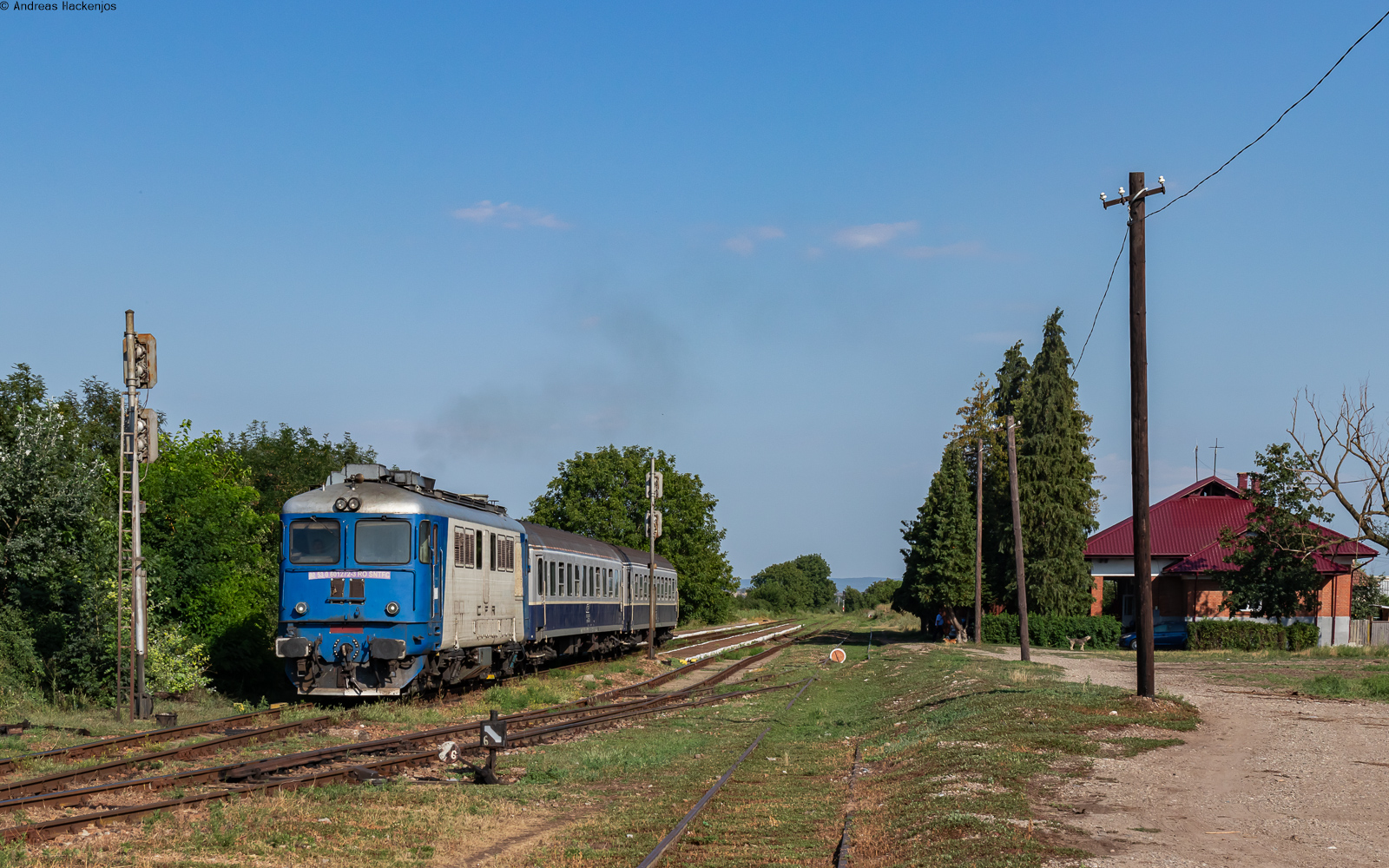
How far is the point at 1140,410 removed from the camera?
744 inches

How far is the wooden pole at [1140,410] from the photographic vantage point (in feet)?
61.8

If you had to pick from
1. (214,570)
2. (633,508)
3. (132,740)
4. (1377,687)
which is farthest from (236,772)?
(633,508)

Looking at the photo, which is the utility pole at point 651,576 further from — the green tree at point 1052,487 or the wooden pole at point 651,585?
the green tree at point 1052,487

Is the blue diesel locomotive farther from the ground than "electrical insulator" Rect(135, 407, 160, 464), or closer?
closer

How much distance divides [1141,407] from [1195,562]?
1319 inches

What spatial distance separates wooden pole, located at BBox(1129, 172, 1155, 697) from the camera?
1884cm

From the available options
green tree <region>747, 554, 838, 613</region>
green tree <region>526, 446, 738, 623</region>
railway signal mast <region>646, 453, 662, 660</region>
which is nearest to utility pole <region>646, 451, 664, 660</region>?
railway signal mast <region>646, 453, 662, 660</region>

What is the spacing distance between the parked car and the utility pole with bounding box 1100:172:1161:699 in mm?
28915

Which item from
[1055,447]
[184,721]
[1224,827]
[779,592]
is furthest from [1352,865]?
[779,592]

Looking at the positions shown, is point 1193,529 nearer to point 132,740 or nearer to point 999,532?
point 999,532

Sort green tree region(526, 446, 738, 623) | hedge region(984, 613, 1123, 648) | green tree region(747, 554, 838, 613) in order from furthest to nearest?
1. green tree region(747, 554, 838, 613)
2. green tree region(526, 446, 738, 623)
3. hedge region(984, 613, 1123, 648)

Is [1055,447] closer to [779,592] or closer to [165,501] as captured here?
[165,501]

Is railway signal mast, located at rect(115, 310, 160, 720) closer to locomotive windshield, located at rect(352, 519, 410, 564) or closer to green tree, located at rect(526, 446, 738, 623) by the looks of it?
locomotive windshield, located at rect(352, 519, 410, 564)

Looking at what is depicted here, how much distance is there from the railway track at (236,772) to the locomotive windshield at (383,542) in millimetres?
2995
